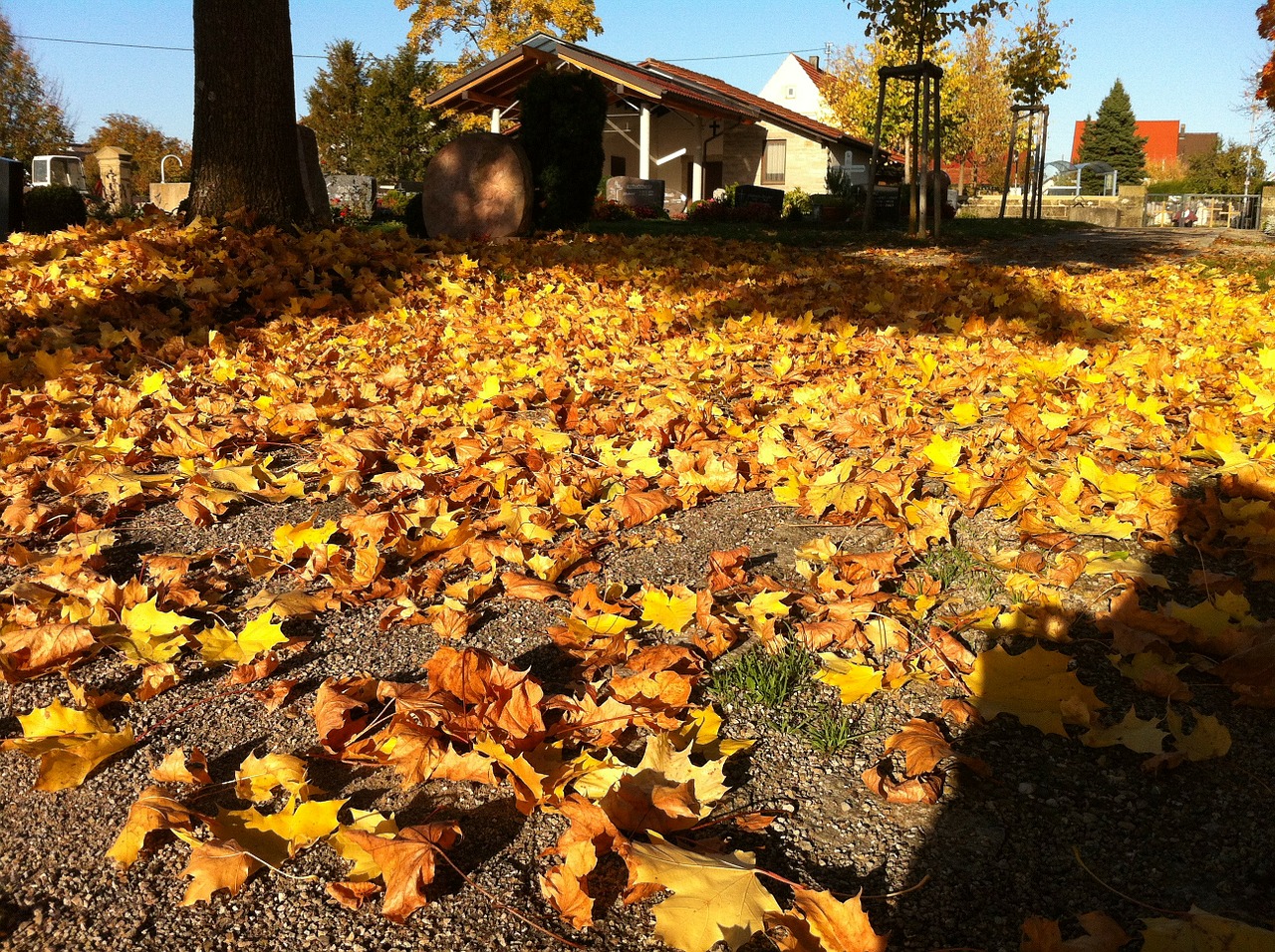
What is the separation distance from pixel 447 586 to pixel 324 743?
678 millimetres

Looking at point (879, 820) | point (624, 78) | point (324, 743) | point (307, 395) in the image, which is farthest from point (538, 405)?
point (624, 78)

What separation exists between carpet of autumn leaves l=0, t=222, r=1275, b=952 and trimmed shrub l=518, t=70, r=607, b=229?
7.86 m

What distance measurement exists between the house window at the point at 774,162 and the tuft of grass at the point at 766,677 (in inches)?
1330

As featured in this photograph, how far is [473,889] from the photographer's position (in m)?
1.41

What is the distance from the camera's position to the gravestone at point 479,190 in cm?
1081

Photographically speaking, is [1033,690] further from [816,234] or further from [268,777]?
[816,234]

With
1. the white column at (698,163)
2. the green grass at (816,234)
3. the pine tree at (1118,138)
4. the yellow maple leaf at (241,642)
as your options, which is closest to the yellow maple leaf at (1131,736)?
the yellow maple leaf at (241,642)

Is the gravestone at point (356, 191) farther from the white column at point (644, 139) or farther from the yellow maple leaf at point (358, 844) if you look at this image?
the yellow maple leaf at point (358, 844)

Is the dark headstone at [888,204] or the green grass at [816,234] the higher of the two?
the dark headstone at [888,204]

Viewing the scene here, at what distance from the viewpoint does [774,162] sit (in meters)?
34.0

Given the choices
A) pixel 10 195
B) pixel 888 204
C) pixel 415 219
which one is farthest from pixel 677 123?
pixel 10 195

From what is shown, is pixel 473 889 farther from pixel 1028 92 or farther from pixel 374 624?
pixel 1028 92

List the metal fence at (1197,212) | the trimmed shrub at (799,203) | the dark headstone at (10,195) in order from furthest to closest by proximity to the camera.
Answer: the metal fence at (1197,212)
the trimmed shrub at (799,203)
the dark headstone at (10,195)

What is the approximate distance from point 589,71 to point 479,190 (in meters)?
9.88
